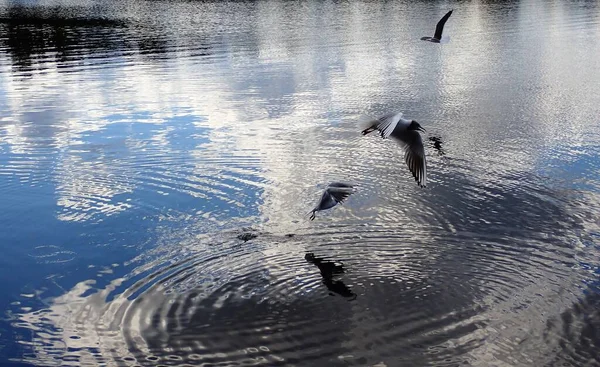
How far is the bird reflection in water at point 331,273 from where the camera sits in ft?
28.3

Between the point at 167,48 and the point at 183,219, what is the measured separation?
25000 millimetres

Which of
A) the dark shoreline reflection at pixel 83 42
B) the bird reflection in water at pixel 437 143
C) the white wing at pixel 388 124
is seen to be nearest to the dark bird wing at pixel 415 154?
the white wing at pixel 388 124

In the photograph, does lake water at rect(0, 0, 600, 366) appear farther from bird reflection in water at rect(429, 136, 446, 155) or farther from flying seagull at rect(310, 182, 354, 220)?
flying seagull at rect(310, 182, 354, 220)

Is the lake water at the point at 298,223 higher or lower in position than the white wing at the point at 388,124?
lower

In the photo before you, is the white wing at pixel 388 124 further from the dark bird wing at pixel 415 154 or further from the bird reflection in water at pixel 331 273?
the bird reflection in water at pixel 331 273

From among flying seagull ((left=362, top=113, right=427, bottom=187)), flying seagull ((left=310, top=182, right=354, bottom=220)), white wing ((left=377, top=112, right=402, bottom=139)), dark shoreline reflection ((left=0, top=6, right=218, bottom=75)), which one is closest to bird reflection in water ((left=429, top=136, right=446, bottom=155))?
flying seagull ((left=310, top=182, right=354, bottom=220))

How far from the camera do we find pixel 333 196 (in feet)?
34.9

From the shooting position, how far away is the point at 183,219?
36.2 ft

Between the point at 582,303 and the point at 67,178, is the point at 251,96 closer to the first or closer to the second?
the point at 67,178

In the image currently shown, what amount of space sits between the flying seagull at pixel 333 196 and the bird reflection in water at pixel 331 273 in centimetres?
98

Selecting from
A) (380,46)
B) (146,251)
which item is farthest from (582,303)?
(380,46)

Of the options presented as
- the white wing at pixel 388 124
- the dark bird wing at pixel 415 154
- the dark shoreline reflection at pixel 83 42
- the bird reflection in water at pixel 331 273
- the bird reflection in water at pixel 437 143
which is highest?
the white wing at pixel 388 124

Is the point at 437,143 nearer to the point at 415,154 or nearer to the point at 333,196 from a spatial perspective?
the point at 333,196

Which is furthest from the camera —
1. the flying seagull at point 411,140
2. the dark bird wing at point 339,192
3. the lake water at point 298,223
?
the dark bird wing at point 339,192
